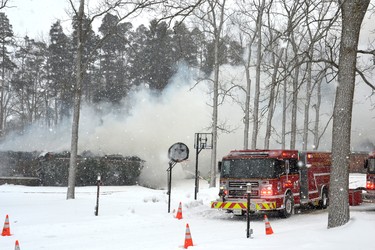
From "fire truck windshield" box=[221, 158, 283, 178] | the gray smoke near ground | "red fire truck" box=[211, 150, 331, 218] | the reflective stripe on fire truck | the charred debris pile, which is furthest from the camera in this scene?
the gray smoke near ground

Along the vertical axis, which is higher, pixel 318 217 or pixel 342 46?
pixel 342 46

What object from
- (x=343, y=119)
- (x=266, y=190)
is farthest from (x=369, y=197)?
(x=343, y=119)

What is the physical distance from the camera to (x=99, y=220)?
13484 mm

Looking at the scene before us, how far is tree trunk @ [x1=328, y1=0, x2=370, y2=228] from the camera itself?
10.9 meters

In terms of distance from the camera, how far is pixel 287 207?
15.7m

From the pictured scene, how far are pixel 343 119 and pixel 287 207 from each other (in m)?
5.73

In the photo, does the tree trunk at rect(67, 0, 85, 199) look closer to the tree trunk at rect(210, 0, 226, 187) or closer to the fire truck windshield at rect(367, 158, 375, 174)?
the tree trunk at rect(210, 0, 226, 187)

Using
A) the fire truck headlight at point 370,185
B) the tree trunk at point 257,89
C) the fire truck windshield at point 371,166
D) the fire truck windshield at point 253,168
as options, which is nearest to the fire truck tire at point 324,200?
the fire truck headlight at point 370,185

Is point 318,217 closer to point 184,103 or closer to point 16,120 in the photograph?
point 184,103

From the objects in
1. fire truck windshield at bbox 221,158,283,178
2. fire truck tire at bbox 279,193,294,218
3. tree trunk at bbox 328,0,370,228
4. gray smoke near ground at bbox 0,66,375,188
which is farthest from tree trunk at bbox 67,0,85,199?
tree trunk at bbox 328,0,370,228

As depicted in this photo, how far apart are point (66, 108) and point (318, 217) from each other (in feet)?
128

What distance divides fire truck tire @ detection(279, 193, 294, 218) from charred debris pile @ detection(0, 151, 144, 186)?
1539 cm

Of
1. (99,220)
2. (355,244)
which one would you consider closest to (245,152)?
(99,220)

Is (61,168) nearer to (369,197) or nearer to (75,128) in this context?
(75,128)
